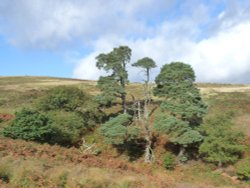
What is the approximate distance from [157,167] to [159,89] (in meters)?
11.2

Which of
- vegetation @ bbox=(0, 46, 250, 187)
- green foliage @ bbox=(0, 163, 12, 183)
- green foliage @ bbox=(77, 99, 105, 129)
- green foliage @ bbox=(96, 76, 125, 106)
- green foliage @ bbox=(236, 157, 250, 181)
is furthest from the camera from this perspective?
green foliage @ bbox=(96, 76, 125, 106)

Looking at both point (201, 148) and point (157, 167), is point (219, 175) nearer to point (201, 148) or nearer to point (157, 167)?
point (201, 148)

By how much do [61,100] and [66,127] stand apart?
5154mm

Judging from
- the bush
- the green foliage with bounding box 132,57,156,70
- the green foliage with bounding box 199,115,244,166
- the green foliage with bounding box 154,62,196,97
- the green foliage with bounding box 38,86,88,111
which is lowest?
the bush

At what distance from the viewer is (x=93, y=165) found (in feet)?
99.5

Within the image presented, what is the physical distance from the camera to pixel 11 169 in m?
17.2

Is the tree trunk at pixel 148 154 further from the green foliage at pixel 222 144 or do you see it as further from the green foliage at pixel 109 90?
the green foliage at pixel 109 90

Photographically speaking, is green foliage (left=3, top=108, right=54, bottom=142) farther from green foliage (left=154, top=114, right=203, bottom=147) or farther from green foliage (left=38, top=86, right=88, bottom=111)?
green foliage (left=154, top=114, right=203, bottom=147)

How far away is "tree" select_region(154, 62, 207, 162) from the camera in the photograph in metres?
39.4

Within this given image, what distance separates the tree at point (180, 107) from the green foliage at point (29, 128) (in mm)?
11722

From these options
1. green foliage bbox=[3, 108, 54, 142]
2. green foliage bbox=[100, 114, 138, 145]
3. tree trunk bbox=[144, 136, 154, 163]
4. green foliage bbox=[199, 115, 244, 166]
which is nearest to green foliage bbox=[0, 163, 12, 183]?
green foliage bbox=[3, 108, 54, 142]

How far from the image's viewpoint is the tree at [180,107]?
39.4 metres

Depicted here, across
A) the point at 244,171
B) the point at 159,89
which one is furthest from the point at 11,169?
the point at 159,89

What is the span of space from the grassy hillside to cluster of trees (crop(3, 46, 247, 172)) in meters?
1.76
